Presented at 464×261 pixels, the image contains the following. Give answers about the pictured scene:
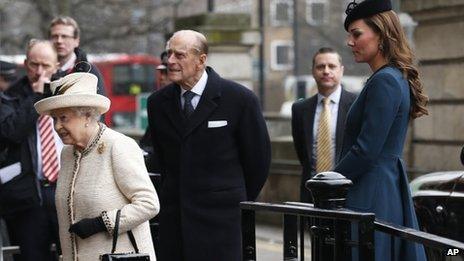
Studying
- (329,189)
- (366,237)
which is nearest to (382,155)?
(329,189)

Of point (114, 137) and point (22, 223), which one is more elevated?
point (114, 137)

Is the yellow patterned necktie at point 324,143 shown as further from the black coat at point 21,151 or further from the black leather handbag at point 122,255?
the black leather handbag at point 122,255

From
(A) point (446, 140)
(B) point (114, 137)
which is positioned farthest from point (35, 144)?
(A) point (446, 140)

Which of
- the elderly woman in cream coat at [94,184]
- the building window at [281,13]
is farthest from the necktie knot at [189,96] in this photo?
the building window at [281,13]

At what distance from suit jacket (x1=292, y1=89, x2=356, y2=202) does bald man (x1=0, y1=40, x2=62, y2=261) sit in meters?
1.88

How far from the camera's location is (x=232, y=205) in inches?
305

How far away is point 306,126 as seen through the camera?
9.54 metres

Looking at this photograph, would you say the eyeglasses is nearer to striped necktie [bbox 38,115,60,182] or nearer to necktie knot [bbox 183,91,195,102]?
striped necktie [bbox 38,115,60,182]

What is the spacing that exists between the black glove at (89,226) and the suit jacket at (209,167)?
4.81ft

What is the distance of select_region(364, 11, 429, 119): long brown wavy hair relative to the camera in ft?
21.4

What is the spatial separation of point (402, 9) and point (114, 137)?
9.21m

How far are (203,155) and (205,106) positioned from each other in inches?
12.3

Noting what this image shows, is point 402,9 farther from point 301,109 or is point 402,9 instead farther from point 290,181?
point 301,109

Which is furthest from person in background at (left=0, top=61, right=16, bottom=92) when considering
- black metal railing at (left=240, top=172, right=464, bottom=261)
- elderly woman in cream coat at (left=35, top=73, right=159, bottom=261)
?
black metal railing at (left=240, top=172, right=464, bottom=261)
